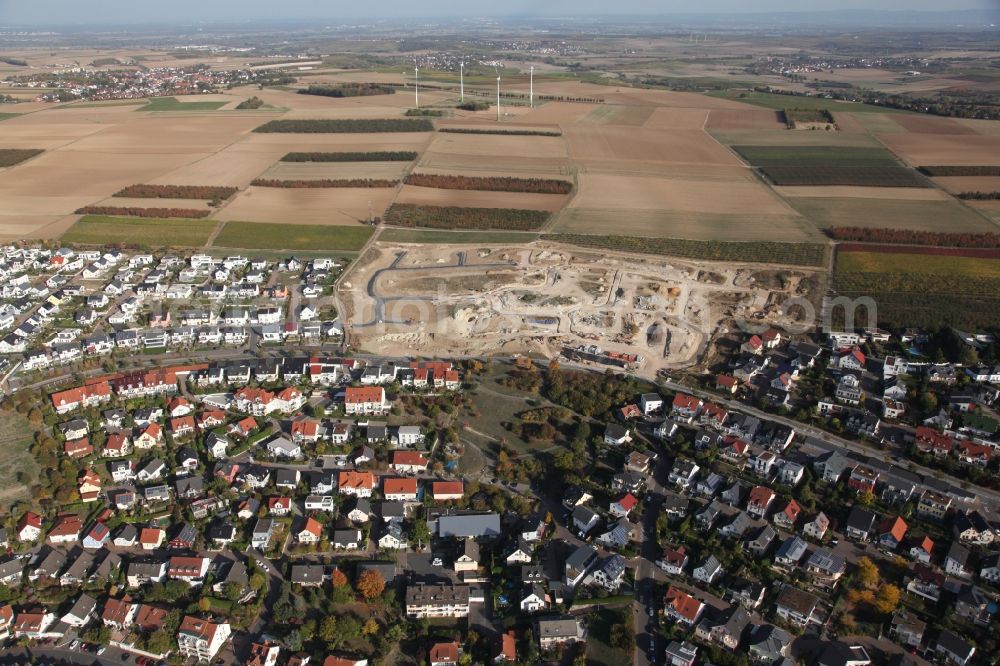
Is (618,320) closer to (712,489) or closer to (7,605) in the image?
(712,489)

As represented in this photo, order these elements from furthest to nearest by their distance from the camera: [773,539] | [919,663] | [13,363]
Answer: [13,363] → [773,539] → [919,663]

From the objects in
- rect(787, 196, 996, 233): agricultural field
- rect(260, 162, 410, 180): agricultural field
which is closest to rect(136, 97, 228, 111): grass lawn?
rect(260, 162, 410, 180): agricultural field

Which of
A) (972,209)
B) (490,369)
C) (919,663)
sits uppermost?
(972,209)

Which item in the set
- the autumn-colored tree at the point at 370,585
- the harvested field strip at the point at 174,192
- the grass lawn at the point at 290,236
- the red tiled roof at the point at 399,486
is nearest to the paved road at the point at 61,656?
the autumn-colored tree at the point at 370,585

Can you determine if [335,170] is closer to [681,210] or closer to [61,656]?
[681,210]

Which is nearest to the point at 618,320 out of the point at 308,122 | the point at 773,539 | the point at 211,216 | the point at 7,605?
the point at 773,539

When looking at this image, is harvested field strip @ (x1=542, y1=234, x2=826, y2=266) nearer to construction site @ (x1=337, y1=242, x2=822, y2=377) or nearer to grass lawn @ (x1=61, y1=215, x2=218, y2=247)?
construction site @ (x1=337, y1=242, x2=822, y2=377)
